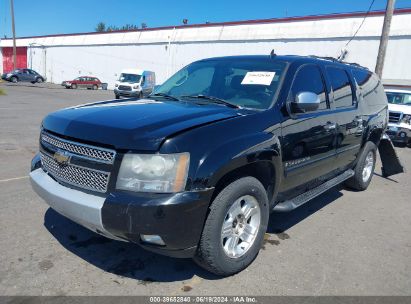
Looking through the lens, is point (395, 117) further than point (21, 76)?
No

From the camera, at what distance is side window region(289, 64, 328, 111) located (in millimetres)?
4102

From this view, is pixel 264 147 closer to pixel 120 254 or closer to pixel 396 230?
pixel 120 254

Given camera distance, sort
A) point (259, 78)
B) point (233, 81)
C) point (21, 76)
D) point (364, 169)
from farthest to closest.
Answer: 1. point (21, 76)
2. point (364, 169)
3. point (233, 81)
4. point (259, 78)

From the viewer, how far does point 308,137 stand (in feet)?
13.4

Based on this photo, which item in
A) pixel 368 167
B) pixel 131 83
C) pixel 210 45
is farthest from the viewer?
pixel 210 45

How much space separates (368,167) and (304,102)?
342 cm

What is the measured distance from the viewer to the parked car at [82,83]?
146 ft

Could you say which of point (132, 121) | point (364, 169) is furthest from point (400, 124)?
point (132, 121)

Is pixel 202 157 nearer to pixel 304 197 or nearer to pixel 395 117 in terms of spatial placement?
pixel 304 197

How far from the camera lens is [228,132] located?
312 centimetres

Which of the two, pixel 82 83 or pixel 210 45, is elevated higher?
pixel 210 45

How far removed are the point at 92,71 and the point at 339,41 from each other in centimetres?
3558

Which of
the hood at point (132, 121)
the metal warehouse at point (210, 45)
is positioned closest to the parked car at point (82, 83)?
the metal warehouse at point (210, 45)

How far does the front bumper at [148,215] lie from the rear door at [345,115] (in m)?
2.65
